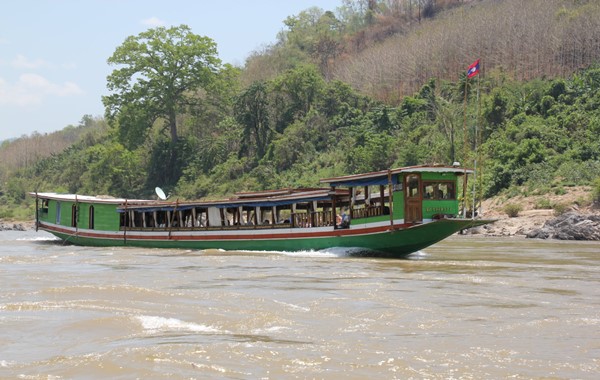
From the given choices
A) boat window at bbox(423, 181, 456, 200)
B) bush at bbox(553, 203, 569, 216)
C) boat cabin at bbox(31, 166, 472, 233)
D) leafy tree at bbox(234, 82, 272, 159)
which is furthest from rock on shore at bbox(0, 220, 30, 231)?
boat window at bbox(423, 181, 456, 200)

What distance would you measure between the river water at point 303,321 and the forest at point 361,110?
1875cm

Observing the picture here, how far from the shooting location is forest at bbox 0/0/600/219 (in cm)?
3678

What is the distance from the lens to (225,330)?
28.5ft

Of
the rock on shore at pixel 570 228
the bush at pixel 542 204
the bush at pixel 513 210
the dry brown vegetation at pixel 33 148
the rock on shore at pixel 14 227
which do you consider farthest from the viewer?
the dry brown vegetation at pixel 33 148

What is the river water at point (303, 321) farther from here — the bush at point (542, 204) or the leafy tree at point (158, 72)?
the leafy tree at point (158, 72)

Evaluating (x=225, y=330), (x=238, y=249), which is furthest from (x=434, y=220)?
(x=225, y=330)

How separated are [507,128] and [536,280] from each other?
24926mm

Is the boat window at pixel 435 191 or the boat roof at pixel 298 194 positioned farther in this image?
the boat window at pixel 435 191

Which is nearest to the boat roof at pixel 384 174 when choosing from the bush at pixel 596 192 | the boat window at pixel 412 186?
the boat window at pixel 412 186

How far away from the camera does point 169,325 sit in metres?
8.95

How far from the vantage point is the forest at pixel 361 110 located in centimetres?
3678

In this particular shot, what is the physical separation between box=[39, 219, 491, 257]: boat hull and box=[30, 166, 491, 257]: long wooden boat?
0.08 feet

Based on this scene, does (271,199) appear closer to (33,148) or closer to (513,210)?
(513,210)

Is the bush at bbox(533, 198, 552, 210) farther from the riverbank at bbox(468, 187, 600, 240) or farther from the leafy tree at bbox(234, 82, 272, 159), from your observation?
the leafy tree at bbox(234, 82, 272, 159)
